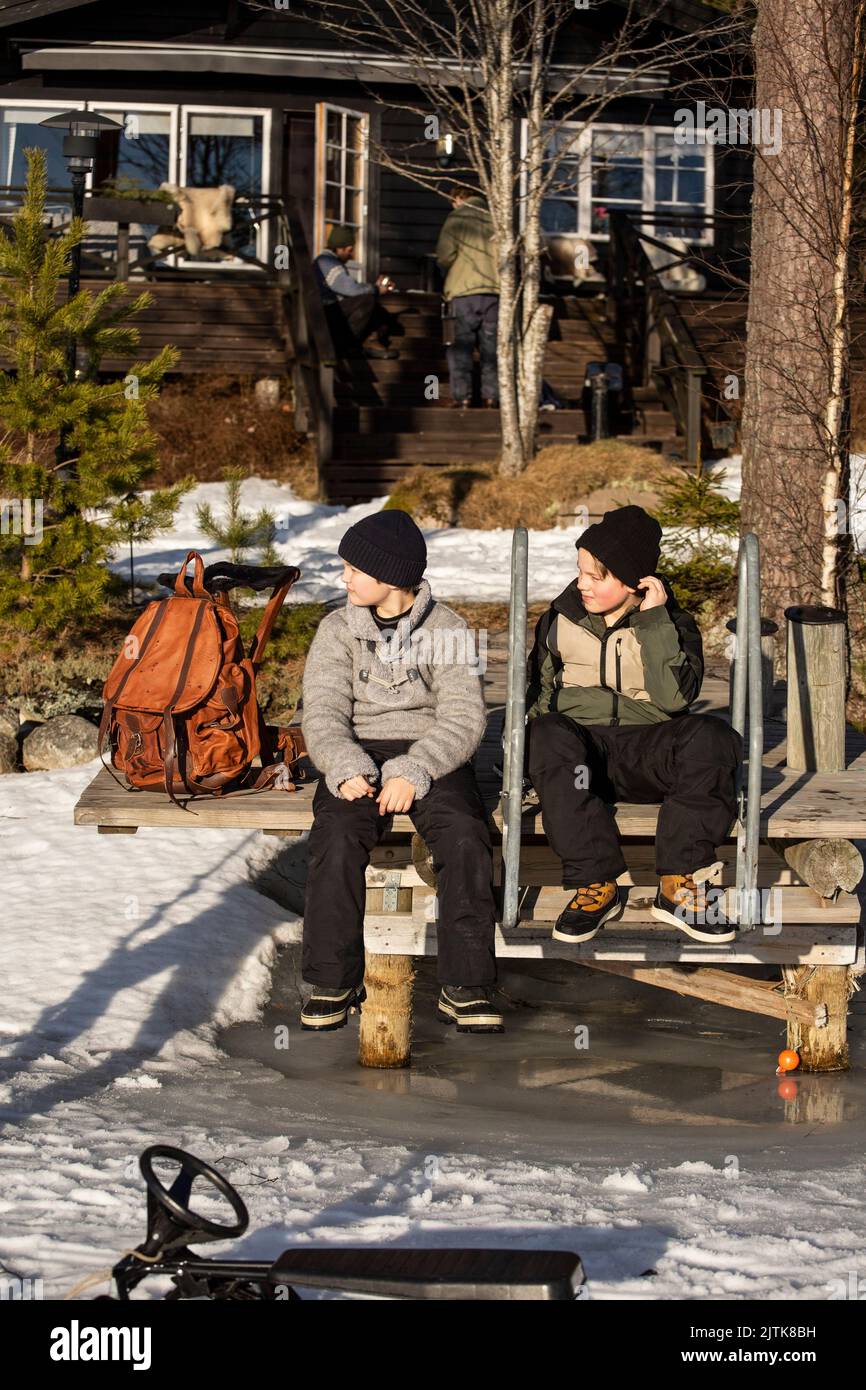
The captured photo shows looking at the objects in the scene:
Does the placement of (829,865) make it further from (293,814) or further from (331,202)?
(331,202)

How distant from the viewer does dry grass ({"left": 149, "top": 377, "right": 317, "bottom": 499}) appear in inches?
692

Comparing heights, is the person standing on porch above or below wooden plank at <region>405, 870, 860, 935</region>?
above

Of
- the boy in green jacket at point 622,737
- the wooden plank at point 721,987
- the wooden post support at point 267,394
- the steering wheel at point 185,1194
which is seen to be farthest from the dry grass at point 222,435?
the steering wheel at point 185,1194

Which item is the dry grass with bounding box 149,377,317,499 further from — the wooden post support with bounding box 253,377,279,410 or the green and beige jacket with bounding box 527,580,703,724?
the green and beige jacket with bounding box 527,580,703,724

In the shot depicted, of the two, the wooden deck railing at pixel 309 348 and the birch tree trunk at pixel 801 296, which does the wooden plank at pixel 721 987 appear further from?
the wooden deck railing at pixel 309 348

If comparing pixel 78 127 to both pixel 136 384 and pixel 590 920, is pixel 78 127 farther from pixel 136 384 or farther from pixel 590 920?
Answer: pixel 590 920

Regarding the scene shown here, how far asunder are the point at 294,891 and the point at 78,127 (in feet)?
18.3

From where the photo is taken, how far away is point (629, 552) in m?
6.13

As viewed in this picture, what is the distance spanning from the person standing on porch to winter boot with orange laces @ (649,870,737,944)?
1192 cm

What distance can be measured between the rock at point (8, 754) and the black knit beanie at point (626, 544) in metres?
5.39

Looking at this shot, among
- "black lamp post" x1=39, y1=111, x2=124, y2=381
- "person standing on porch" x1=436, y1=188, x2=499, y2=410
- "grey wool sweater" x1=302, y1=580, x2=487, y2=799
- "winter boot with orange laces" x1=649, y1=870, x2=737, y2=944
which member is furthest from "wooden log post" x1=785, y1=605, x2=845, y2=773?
"person standing on porch" x1=436, y1=188, x2=499, y2=410

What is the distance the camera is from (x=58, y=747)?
10523mm

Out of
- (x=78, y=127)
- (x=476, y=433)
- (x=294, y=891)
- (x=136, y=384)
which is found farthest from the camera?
(x=476, y=433)
